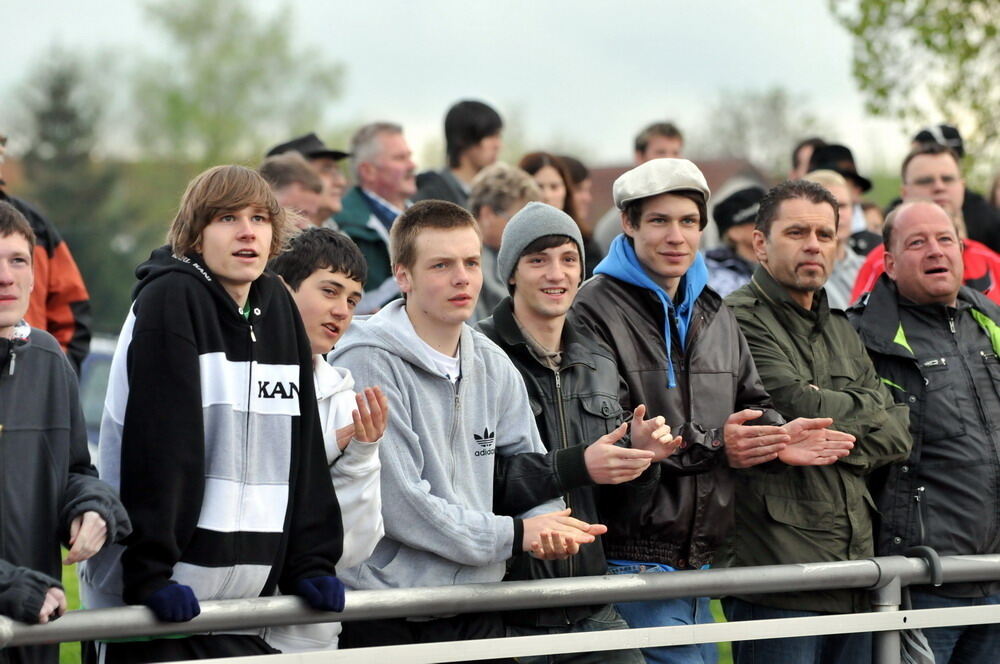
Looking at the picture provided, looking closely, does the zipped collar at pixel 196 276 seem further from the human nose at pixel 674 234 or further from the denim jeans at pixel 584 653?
the human nose at pixel 674 234

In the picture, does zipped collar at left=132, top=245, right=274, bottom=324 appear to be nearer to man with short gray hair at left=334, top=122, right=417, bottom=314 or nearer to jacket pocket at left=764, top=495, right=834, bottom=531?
jacket pocket at left=764, top=495, right=834, bottom=531

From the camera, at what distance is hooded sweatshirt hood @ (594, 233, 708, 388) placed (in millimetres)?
5008

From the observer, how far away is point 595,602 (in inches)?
167

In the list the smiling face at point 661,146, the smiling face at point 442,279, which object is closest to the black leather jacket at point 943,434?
the smiling face at point 442,279

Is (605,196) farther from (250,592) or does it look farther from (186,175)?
(250,592)

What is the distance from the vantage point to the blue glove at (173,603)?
139 inches

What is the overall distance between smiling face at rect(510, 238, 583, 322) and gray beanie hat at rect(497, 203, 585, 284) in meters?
0.04

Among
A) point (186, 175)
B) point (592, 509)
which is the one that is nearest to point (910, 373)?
point (592, 509)

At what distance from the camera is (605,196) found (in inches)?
2188

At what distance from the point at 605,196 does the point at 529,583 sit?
51.9 meters

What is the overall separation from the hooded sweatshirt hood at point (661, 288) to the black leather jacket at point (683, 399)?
0.02 metres

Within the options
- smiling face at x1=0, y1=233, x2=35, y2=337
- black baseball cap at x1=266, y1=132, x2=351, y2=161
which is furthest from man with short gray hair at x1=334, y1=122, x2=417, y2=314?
smiling face at x1=0, y1=233, x2=35, y2=337

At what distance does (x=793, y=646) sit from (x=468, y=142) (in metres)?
4.37

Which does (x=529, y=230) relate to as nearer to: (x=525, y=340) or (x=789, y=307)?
(x=525, y=340)
